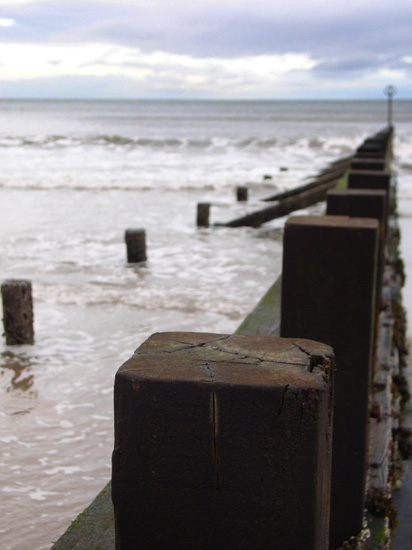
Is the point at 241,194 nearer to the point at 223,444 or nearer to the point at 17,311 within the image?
the point at 17,311

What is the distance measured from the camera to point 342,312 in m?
2.32

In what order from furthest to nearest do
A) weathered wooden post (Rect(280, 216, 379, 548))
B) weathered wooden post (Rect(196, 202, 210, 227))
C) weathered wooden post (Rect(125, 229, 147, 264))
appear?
weathered wooden post (Rect(196, 202, 210, 227)) → weathered wooden post (Rect(125, 229, 147, 264)) → weathered wooden post (Rect(280, 216, 379, 548))

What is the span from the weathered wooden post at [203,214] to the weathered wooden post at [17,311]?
675 centimetres

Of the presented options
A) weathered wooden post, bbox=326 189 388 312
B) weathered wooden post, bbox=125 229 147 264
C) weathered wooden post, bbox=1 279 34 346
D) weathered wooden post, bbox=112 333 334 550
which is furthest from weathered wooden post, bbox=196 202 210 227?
weathered wooden post, bbox=112 333 334 550

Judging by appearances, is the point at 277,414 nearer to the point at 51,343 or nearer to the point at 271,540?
the point at 271,540

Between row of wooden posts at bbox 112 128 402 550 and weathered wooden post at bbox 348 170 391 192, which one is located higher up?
weathered wooden post at bbox 348 170 391 192

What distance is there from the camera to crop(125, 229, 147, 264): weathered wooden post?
8914 mm

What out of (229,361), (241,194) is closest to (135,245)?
(241,194)

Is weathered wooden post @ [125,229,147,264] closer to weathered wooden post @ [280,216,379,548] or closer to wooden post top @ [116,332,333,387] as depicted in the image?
weathered wooden post @ [280,216,379,548]

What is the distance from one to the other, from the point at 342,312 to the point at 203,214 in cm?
998

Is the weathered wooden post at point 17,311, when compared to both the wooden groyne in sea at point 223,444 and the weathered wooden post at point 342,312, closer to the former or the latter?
the weathered wooden post at point 342,312

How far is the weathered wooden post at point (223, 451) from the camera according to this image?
3.91 ft

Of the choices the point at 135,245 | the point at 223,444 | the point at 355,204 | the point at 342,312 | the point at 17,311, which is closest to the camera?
the point at 223,444

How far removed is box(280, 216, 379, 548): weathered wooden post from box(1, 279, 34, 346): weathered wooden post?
11.5ft
